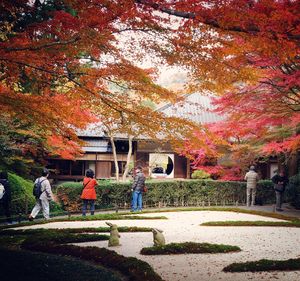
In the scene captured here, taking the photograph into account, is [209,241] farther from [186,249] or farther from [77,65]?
[77,65]

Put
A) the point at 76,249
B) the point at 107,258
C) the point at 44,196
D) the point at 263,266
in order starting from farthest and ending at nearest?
the point at 44,196, the point at 76,249, the point at 107,258, the point at 263,266

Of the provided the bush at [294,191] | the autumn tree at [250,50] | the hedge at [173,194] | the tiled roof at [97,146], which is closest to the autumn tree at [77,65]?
the autumn tree at [250,50]

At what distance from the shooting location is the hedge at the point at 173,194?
1416 cm

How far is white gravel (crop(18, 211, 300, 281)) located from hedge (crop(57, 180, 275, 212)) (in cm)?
372

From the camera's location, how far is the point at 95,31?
5961mm

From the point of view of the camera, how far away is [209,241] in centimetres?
762

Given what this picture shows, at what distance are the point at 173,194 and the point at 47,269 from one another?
10.7 metres

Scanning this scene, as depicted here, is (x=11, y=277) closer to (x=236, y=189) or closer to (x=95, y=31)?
(x=95, y=31)

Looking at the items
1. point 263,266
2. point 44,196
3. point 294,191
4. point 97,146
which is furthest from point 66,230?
point 97,146

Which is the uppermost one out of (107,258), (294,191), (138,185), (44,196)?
(138,185)

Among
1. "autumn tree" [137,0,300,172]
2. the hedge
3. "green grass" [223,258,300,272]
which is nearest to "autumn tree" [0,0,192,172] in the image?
"autumn tree" [137,0,300,172]

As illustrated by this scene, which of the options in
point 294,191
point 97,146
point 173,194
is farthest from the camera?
point 97,146

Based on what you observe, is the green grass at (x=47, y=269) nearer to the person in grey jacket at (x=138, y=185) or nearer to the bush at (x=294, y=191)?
the person in grey jacket at (x=138, y=185)

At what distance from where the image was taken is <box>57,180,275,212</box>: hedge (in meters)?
14.2
